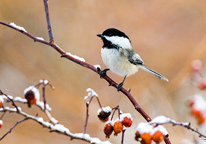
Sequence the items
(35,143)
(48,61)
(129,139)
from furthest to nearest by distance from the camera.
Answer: (48,61), (35,143), (129,139)

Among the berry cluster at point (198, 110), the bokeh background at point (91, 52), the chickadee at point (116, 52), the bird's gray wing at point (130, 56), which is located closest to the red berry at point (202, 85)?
the berry cluster at point (198, 110)

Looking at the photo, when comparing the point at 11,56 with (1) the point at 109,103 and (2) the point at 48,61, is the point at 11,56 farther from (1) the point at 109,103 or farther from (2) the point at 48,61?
(1) the point at 109,103

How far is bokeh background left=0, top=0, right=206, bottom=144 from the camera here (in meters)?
2.79

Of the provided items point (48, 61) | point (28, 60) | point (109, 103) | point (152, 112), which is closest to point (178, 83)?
point (152, 112)

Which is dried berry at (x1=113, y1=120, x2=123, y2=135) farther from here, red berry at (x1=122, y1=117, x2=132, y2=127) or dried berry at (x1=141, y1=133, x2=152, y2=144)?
dried berry at (x1=141, y1=133, x2=152, y2=144)

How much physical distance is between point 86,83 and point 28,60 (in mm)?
766

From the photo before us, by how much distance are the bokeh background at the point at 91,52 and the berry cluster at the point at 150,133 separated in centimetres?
205

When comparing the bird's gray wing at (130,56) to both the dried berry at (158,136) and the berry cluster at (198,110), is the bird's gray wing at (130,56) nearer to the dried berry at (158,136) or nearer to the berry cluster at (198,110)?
the berry cluster at (198,110)

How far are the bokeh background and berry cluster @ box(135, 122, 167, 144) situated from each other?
2046 mm

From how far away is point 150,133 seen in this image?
2.03ft

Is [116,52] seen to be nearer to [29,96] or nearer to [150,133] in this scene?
[29,96]

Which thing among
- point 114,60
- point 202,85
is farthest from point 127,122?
point 114,60

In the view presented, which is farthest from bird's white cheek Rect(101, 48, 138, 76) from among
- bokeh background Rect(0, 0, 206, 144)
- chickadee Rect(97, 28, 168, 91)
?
bokeh background Rect(0, 0, 206, 144)

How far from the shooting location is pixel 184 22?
134 inches
